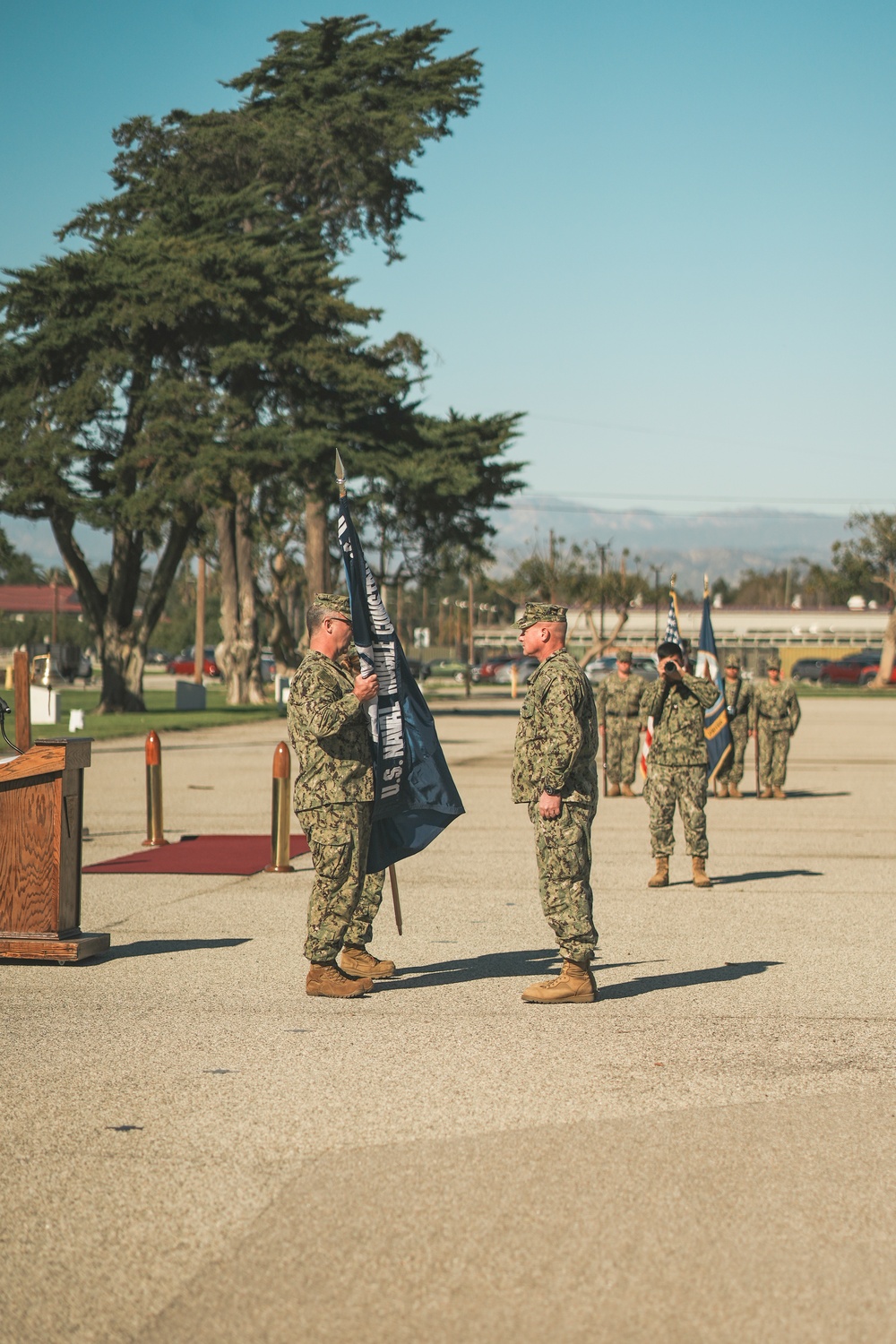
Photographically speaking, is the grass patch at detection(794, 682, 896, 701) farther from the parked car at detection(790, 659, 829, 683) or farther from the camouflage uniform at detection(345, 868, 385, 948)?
the camouflage uniform at detection(345, 868, 385, 948)

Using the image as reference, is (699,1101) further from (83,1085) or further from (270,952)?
(270,952)

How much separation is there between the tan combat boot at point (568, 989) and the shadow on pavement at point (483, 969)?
648 millimetres

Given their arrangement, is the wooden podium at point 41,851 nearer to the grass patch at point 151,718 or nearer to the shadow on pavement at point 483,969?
the shadow on pavement at point 483,969

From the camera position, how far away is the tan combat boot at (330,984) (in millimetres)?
7660

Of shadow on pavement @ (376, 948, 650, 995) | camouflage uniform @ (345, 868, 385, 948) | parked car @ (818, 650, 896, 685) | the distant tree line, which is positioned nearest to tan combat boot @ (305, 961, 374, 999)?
shadow on pavement @ (376, 948, 650, 995)

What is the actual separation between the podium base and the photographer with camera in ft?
16.0

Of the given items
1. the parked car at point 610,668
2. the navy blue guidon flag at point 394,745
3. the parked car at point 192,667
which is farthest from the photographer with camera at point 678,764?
the parked car at point 192,667

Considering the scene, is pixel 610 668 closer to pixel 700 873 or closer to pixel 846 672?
pixel 846 672

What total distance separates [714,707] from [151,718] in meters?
25.4

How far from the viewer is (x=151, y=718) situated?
4019 centimetres

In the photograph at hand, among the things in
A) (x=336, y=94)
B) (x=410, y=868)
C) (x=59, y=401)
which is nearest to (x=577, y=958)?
(x=410, y=868)

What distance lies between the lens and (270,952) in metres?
8.99

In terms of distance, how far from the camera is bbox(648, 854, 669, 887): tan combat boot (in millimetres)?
11844

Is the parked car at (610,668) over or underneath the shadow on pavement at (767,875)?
over
